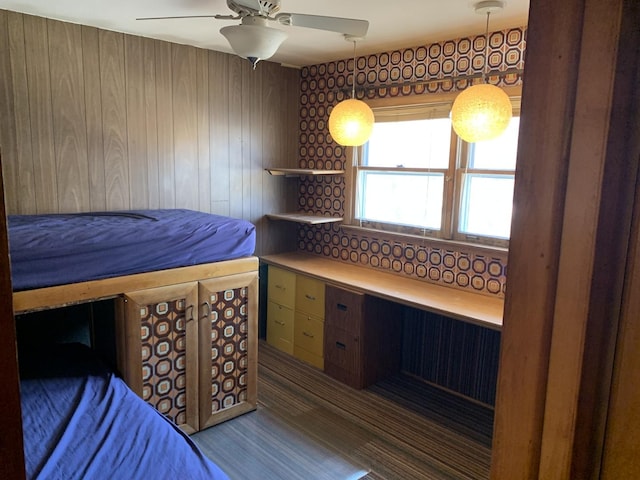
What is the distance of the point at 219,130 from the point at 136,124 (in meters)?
0.68

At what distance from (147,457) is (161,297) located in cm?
105

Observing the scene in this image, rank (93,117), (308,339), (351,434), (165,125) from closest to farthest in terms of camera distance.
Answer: (351,434)
(93,117)
(165,125)
(308,339)

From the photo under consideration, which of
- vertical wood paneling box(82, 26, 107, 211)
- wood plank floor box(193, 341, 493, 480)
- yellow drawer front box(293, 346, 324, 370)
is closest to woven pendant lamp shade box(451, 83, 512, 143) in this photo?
wood plank floor box(193, 341, 493, 480)

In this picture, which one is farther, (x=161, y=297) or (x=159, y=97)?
(x=159, y=97)

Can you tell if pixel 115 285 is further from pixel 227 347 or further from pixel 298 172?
pixel 298 172

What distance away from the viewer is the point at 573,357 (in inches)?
25.4

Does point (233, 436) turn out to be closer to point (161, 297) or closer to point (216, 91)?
point (161, 297)

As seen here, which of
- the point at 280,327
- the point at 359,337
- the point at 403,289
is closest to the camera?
the point at 403,289

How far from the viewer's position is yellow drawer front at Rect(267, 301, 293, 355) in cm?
409

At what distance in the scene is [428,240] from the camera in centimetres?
352

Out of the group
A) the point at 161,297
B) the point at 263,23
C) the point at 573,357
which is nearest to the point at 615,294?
the point at 573,357

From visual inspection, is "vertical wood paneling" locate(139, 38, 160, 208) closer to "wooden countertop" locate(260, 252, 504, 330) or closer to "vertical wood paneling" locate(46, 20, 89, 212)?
"vertical wood paneling" locate(46, 20, 89, 212)

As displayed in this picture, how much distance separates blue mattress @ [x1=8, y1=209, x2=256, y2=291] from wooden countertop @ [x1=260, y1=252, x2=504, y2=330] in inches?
32.9

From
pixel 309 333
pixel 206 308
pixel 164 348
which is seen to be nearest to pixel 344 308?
pixel 309 333
